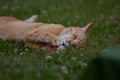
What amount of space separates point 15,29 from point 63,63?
97.6 inches

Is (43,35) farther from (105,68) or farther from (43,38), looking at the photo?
(105,68)

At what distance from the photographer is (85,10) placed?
14438mm

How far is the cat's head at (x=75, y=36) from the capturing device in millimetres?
9148

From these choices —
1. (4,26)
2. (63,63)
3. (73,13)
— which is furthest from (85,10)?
(63,63)

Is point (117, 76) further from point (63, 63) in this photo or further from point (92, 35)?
point (92, 35)

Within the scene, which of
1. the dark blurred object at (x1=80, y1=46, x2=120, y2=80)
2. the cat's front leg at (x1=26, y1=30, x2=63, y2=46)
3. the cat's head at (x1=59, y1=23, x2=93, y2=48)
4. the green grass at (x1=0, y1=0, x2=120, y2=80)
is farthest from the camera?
the cat's head at (x1=59, y1=23, x2=93, y2=48)

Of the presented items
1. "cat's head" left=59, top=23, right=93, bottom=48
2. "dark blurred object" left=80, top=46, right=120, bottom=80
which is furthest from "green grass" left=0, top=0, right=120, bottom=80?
"dark blurred object" left=80, top=46, right=120, bottom=80

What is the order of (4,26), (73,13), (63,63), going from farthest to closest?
(73,13), (4,26), (63,63)

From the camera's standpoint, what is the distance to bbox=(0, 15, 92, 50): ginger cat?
29.8 ft

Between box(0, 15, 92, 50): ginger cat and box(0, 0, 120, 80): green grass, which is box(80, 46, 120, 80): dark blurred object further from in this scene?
box(0, 15, 92, 50): ginger cat

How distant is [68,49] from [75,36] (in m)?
0.76

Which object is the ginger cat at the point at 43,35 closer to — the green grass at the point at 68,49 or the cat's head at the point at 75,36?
the cat's head at the point at 75,36

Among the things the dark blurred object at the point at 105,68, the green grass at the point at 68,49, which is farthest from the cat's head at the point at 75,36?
the dark blurred object at the point at 105,68

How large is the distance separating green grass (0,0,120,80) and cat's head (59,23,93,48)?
188 mm
